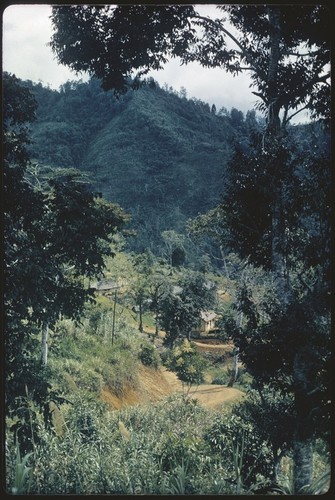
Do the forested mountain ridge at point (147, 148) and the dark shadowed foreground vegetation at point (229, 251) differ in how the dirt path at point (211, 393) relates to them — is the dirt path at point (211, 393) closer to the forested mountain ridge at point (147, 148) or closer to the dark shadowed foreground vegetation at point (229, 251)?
the dark shadowed foreground vegetation at point (229, 251)

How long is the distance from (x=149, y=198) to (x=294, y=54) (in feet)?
151

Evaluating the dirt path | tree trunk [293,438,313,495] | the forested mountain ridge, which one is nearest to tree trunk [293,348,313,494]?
tree trunk [293,438,313,495]

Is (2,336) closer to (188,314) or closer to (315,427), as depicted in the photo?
(315,427)

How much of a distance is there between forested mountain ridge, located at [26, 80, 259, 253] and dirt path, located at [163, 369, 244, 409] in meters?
12.3

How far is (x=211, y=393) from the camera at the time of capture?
15703 mm

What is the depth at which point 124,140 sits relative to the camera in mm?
39562

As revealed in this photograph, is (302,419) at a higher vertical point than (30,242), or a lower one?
lower

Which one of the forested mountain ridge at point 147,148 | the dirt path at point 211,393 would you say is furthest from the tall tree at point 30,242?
the forested mountain ridge at point 147,148

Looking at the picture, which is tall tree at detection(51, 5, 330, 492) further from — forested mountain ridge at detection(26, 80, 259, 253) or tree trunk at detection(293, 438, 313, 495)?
forested mountain ridge at detection(26, 80, 259, 253)

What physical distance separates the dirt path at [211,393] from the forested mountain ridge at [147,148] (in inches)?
483

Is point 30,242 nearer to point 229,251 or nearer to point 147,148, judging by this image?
point 229,251

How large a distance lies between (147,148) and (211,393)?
34.8 m

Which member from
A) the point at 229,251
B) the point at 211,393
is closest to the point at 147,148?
the point at 211,393

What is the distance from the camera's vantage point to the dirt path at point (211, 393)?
14.4 meters
